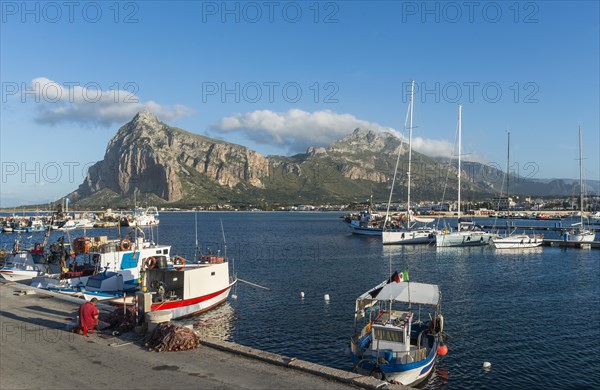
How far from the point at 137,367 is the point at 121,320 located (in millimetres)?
5994

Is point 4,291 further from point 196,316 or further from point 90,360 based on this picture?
Answer: point 90,360

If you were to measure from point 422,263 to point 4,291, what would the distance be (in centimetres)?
5503

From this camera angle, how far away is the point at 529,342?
30781 mm

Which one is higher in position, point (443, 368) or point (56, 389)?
point (56, 389)

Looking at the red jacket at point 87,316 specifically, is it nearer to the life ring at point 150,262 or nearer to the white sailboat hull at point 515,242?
the life ring at point 150,262

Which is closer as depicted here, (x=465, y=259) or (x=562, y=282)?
(x=562, y=282)

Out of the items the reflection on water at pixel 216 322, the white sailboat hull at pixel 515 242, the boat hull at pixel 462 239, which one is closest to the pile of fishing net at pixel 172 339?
the reflection on water at pixel 216 322

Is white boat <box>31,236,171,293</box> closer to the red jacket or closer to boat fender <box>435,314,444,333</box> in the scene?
the red jacket


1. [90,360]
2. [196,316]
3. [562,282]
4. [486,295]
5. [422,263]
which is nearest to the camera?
[90,360]

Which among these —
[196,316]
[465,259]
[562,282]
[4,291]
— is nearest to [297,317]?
[196,316]

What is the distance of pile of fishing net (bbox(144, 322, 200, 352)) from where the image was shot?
1853 centimetres

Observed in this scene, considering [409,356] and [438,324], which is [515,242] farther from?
[409,356]

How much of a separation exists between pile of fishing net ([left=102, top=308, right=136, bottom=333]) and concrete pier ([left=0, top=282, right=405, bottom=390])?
0.75 m

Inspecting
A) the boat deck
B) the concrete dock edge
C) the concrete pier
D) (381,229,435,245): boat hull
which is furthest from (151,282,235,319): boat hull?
the boat deck
